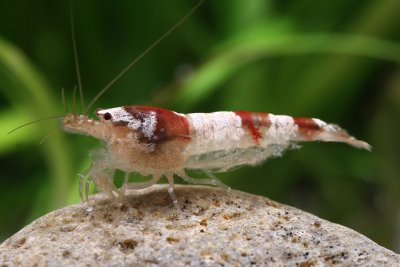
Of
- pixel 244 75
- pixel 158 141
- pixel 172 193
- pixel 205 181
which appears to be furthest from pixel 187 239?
pixel 244 75

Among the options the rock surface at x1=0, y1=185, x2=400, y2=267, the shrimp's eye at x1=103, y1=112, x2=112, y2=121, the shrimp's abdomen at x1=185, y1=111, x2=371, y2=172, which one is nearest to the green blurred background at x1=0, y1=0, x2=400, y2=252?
the shrimp's abdomen at x1=185, y1=111, x2=371, y2=172

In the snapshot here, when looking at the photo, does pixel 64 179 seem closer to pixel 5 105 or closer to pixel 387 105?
pixel 5 105

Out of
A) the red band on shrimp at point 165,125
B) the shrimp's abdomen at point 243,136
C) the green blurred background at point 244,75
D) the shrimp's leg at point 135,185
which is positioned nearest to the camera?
the shrimp's leg at point 135,185

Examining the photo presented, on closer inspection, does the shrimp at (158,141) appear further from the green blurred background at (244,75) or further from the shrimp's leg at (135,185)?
the green blurred background at (244,75)

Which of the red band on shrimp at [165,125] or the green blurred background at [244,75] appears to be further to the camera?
the green blurred background at [244,75]

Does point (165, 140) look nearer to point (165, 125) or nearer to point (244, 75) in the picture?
point (165, 125)

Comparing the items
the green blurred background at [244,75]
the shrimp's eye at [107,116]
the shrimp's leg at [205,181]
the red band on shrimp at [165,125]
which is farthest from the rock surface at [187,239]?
the green blurred background at [244,75]

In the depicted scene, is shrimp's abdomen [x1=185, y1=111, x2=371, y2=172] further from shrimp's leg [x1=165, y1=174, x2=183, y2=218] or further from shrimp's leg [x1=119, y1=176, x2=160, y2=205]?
shrimp's leg [x1=119, y1=176, x2=160, y2=205]
